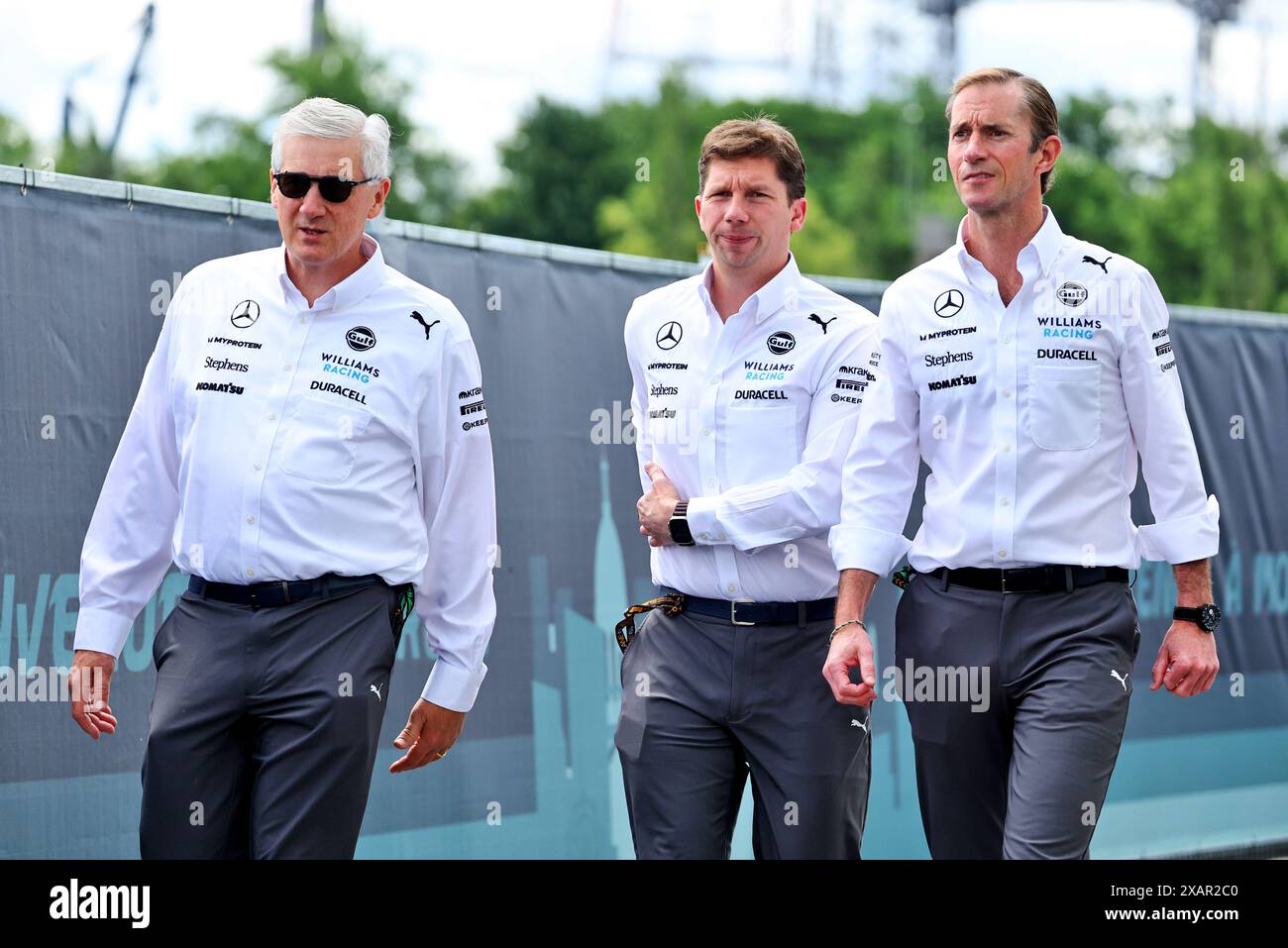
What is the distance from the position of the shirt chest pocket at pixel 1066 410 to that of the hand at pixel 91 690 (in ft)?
7.81

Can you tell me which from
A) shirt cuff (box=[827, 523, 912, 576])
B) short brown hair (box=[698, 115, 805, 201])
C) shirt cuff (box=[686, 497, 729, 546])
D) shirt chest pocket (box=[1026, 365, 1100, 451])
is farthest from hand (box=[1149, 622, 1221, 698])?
short brown hair (box=[698, 115, 805, 201])

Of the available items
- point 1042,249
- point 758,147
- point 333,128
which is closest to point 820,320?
point 758,147

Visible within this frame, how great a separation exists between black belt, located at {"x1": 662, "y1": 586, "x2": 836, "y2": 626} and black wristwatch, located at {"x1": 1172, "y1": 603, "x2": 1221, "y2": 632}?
2.91 ft

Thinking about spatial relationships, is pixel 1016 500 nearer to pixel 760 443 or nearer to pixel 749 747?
pixel 760 443

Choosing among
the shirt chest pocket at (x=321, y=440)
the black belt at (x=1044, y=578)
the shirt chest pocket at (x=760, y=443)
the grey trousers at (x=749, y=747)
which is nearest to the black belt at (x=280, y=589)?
the shirt chest pocket at (x=321, y=440)

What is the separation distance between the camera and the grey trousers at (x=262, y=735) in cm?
363

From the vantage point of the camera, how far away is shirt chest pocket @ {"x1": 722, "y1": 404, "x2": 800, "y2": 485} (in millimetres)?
4180

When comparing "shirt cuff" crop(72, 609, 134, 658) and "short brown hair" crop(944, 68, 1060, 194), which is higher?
"short brown hair" crop(944, 68, 1060, 194)

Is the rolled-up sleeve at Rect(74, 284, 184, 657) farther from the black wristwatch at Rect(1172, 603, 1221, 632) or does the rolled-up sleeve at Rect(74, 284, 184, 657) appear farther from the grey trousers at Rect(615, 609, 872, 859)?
the black wristwatch at Rect(1172, 603, 1221, 632)

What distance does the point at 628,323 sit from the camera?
4566 millimetres

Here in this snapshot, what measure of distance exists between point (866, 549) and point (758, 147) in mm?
1115

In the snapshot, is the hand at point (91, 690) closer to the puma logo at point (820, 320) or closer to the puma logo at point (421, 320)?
→ the puma logo at point (421, 320)
